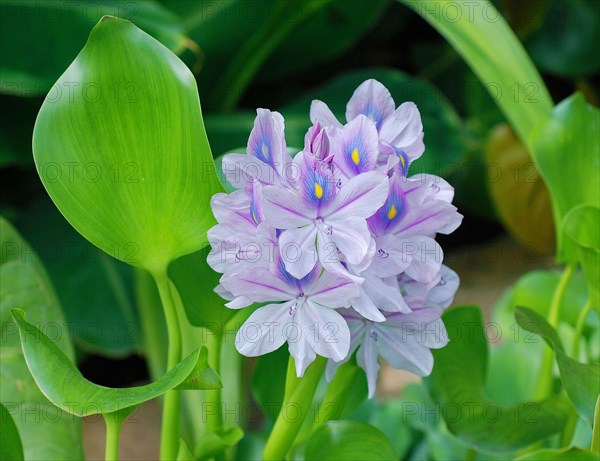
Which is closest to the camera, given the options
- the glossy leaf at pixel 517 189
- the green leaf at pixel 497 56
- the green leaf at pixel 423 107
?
the green leaf at pixel 497 56

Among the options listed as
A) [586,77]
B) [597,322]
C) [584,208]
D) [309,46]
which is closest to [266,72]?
[309,46]

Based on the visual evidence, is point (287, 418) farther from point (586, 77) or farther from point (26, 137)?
point (586, 77)

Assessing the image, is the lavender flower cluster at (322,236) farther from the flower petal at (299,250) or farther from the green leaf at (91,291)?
the green leaf at (91,291)

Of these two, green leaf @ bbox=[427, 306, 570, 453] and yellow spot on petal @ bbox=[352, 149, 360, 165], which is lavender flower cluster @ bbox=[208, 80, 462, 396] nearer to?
yellow spot on petal @ bbox=[352, 149, 360, 165]

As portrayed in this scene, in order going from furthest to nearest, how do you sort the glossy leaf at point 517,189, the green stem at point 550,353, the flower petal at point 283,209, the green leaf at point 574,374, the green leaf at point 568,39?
the green leaf at point 568,39, the glossy leaf at point 517,189, the green stem at point 550,353, the green leaf at point 574,374, the flower petal at point 283,209

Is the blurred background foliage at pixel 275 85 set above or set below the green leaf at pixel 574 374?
below

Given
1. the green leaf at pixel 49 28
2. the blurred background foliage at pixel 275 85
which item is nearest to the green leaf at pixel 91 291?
the blurred background foliage at pixel 275 85

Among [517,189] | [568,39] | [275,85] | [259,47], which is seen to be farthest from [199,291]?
Result: [568,39]
